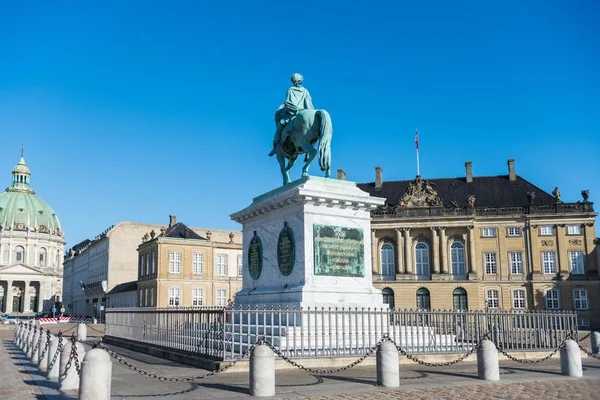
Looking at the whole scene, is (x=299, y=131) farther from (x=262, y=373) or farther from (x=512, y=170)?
(x=512, y=170)

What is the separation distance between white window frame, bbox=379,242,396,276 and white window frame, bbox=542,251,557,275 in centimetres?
1511

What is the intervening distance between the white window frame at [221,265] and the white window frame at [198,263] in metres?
2.09

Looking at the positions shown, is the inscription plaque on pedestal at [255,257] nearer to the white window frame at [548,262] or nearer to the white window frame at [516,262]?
the white window frame at [516,262]

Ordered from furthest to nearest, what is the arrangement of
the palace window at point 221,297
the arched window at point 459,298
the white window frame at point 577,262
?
the palace window at point 221,297
the arched window at point 459,298
the white window frame at point 577,262

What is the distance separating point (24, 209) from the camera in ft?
527

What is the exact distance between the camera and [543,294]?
56.8 metres

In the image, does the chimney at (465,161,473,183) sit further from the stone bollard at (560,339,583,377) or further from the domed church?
the domed church

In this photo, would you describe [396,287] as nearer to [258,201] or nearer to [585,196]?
[585,196]

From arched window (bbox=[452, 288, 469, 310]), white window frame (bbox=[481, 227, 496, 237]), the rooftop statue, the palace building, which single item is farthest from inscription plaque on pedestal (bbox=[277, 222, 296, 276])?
white window frame (bbox=[481, 227, 496, 237])

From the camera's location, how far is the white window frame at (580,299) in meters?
54.9

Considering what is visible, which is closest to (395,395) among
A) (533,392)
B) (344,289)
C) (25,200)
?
(533,392)

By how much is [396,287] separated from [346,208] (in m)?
45.1

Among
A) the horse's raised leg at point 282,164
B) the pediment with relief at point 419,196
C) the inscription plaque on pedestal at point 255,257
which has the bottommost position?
the inscription plaque on pedestal at point 255,257

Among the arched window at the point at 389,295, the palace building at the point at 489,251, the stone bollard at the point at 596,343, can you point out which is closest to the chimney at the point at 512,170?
the palace building at the point at 489,251
